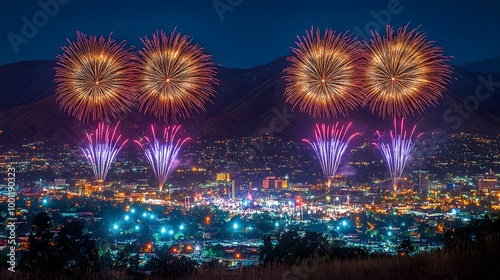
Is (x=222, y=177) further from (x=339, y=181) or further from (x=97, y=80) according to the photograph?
(x=97, y=80)

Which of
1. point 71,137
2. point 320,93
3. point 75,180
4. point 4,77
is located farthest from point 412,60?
point 4,77

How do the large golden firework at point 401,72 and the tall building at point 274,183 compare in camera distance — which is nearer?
the large golden firework at point 401,72

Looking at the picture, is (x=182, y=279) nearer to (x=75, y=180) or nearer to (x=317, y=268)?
(x=317, y=268)

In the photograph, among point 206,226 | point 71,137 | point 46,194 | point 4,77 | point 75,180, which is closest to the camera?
point 206,226

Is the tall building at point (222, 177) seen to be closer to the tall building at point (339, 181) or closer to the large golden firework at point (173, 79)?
the tall building at point (339, 181)

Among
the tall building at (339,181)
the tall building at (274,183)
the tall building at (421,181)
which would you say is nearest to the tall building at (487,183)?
the tall building at (421,181)

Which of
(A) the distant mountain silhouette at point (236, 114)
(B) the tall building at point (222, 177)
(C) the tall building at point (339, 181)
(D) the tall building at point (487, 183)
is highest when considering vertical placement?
(A) the distant mountain silhouette at point (236, 114)

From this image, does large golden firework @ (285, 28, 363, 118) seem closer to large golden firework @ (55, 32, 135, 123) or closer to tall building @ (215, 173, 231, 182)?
large golden firework @ (55, 32, 135, 123)
